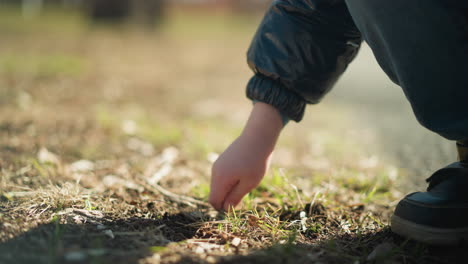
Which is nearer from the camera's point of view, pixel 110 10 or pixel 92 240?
pixel 92 240

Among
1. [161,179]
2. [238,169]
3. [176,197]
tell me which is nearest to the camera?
[238,169]

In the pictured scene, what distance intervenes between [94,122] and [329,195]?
1481 mm

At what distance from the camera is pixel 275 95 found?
4.43ft

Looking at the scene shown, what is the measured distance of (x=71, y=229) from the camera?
1.03 m

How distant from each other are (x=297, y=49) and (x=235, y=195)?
494 millimetres

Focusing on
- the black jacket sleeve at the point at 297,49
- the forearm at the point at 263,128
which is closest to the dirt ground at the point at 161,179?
the forearm at the point at 263,128

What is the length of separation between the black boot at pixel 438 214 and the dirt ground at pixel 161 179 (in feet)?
0.12

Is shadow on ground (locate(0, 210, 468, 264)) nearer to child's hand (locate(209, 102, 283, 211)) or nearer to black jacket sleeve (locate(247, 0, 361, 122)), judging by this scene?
child's hand (locate(209, 102, 283, 211))

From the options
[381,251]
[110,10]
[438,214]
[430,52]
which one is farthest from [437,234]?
[110,10]

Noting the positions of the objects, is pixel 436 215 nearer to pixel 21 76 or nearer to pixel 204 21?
pixel 21 76

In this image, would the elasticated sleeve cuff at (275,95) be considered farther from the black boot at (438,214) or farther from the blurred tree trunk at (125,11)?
the blurred tree trunk at (125,11)

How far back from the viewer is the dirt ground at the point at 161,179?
1021mm

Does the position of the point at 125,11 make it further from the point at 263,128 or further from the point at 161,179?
the point at 263,128

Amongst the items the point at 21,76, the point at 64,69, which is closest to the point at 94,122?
the point at 21,76
